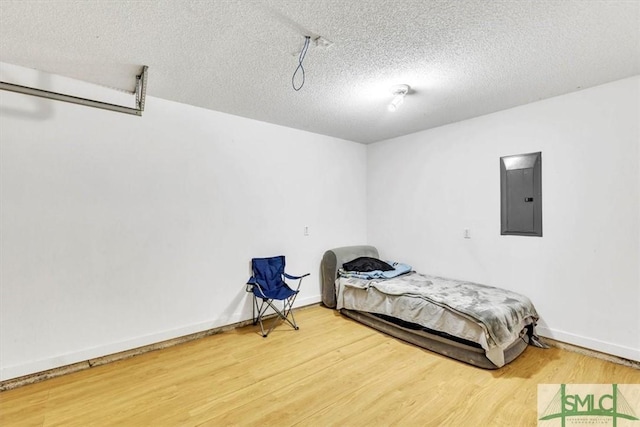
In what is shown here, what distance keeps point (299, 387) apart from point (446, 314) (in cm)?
150

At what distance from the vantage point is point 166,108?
2.97m

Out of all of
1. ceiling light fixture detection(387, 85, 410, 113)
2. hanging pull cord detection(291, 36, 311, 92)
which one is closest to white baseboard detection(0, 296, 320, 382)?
hanging pull cord detection(291, 36, 311, 92)

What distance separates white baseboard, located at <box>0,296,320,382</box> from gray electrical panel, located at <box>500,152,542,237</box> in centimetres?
331

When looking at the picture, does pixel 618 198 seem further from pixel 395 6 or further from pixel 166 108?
pixel 166 108

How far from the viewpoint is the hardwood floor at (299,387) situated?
1886 millimetres

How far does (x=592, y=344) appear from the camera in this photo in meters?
2.66

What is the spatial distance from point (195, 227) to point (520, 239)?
3.58 m

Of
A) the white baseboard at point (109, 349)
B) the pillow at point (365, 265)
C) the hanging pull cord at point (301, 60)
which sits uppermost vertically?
the hanging pull cord at point (301, 60)

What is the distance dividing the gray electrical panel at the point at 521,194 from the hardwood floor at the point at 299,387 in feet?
4.09

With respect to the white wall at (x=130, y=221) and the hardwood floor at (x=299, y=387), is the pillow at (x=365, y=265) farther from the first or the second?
the hardwood floor at (x=299, y=387)

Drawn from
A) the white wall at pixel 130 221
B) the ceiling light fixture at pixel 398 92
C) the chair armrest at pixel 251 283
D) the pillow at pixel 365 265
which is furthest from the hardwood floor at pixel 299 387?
the ceiling light fixture at pixel 398 92

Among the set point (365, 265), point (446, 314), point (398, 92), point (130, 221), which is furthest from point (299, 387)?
point (398, 92)

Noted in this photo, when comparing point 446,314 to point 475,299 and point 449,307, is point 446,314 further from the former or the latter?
point 475,299

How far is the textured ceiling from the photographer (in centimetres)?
166
